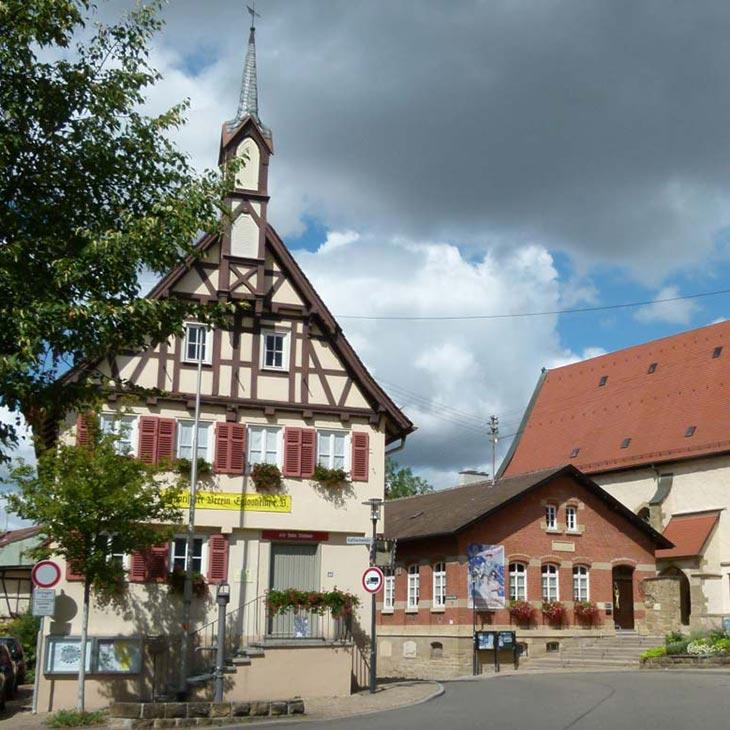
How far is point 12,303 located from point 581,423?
4108cm

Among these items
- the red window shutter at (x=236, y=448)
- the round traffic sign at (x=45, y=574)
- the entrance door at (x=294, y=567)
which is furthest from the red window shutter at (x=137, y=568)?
the round traffic sign at (x=45, y=574)

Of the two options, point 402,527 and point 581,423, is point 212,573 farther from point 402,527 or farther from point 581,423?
point 581,423

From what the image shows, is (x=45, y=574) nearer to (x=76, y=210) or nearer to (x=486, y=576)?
(x=76, y=210)

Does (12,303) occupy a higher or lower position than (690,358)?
lower

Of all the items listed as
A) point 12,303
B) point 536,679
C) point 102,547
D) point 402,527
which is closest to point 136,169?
point 12,303

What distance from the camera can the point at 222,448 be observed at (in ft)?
82.0

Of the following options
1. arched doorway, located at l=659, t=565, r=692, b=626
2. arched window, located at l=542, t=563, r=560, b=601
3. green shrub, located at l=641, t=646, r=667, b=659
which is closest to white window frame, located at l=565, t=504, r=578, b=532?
arched window, located at l=542, t=563, r=560, b=601

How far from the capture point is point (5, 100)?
42.2ft

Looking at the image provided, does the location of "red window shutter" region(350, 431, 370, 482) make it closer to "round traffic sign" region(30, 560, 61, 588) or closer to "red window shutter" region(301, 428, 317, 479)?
"red window shutter" region(301, 428, 317, 479)

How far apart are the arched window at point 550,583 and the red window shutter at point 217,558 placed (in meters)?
14.7

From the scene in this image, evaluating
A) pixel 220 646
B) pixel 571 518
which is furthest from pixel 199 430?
pixel 571 518

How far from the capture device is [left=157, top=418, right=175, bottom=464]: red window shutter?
974 inches

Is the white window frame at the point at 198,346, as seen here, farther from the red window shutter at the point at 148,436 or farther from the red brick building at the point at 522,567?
the red brick building at the point at 522,567

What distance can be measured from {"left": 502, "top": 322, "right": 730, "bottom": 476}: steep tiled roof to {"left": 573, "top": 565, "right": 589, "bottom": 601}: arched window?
9497 mm
